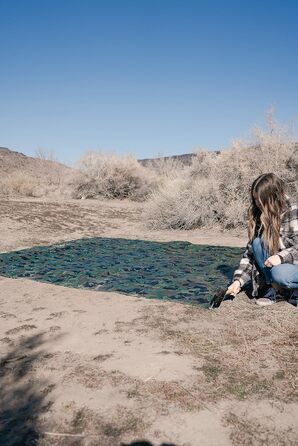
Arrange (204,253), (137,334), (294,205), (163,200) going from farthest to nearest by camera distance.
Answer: (163,200) < (204,253) < (294,205) < (137,334)

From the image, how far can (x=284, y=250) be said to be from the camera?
360 cm

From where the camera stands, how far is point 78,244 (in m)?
8.19

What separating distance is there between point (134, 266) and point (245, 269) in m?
2.48

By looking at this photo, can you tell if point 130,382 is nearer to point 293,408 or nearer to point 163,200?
point 293,408

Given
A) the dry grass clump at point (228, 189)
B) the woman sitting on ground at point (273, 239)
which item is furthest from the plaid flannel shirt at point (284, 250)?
the dry grass clump at point (228, 189)

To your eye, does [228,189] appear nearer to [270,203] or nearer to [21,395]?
[270,203]

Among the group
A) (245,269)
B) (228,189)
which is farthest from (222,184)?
(245,269)

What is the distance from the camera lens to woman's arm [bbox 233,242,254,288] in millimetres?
3906

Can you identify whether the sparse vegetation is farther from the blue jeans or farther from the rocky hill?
the rocky hill

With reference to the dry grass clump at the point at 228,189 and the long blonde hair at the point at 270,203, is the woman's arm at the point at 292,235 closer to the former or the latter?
the long blonde hair at the point at 270,203

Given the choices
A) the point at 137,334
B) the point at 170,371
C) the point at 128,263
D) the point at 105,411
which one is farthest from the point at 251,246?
the point at 128,263

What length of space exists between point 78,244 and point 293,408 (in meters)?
6.25

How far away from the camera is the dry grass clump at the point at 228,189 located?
10602 mm

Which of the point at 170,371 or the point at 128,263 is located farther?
the point at 128,263
